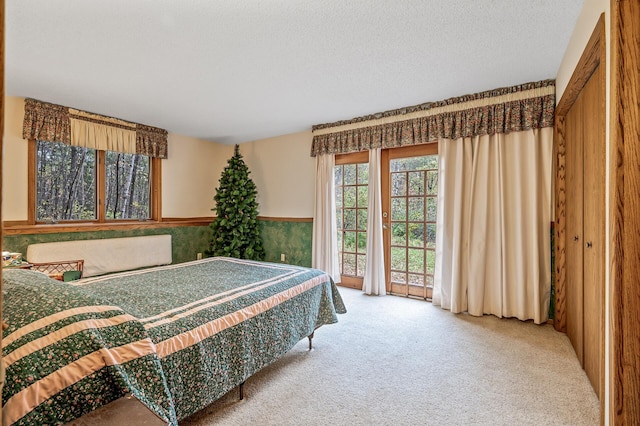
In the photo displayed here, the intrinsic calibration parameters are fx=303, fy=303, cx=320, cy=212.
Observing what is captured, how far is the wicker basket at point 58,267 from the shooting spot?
3.11 m

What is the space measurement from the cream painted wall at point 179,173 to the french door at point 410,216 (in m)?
2.98

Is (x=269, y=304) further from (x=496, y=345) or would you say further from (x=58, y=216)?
(x=58, y=216)

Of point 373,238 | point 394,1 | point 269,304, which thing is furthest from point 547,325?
point 394,1

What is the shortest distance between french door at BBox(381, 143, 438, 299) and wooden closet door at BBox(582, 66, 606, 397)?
1.57 meters

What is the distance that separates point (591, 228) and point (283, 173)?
374 cm

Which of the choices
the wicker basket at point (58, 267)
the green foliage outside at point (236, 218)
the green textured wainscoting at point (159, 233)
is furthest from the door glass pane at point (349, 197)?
the wicker basket at point (58, 267)

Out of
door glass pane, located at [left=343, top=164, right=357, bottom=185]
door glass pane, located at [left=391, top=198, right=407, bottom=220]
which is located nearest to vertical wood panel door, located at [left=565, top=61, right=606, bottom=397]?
door glass pane, located at [left=391, top=198, right=407, bottom=220]

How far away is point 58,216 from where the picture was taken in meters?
3.60

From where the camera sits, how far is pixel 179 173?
15.6ft

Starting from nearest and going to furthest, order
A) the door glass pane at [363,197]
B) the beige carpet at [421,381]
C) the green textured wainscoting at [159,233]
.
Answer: the beige carpet at [421,381] → the green textured wainscoting at [159,233] → the door glass pane at [363,197]

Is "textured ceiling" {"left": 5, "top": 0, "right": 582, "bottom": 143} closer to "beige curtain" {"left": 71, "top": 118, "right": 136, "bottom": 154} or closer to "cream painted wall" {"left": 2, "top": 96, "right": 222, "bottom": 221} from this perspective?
"beige curtain" {"left": 71, "top": 118, "right": 136, "bottom": 154}

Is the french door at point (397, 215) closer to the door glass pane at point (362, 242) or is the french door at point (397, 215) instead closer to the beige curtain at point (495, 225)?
the door glass pane at point (362, 242)

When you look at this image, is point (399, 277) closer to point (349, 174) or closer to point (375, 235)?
point (375, 235)

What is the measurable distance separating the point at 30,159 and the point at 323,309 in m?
3.58
